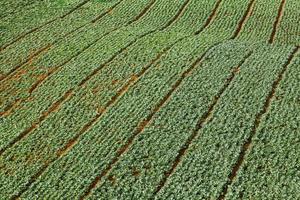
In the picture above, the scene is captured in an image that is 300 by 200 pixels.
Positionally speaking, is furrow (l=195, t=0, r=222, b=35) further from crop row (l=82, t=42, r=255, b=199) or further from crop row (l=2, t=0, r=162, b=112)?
crop row (l=2, t=0, r=162, b=112)

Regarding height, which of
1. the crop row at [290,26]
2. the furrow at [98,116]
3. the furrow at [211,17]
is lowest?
the furrow at [98,116]

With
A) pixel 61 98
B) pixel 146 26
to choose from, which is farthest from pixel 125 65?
pixel 146 26

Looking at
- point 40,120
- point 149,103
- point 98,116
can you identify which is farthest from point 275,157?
point 40,120

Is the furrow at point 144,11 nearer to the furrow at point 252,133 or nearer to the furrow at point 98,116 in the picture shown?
the furrow at point 98,116

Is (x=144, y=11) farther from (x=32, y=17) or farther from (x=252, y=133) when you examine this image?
(x=252, y=133)

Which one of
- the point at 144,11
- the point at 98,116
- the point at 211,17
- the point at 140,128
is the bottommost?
the point at 140,128

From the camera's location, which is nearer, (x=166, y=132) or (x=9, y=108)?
(x=166, y=132)

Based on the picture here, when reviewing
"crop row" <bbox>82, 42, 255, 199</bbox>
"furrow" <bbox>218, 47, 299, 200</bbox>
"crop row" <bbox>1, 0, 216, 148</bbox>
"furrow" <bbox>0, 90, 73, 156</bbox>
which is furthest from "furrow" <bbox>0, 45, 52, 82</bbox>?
"furrow" <bbox>218, 47, 299, 200</bbox>

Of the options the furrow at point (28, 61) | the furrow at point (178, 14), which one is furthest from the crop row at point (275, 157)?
the furrow at point (28, 61)

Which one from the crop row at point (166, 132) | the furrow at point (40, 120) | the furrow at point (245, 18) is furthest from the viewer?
the furrow at point (245, 18)
